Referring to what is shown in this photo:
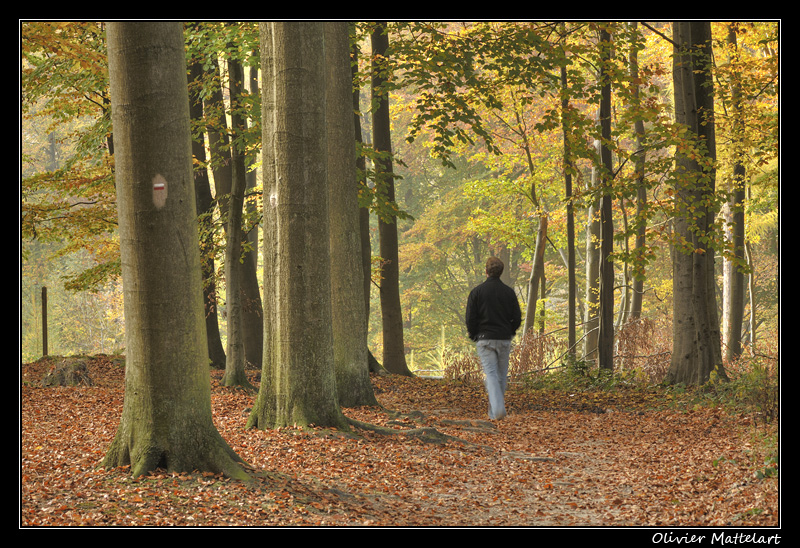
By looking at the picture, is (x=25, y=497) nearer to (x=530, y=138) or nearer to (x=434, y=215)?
(x=530, y=138)

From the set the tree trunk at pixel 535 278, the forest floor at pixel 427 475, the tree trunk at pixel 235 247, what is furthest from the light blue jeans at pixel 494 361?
the tree trunk at pixel 535 278

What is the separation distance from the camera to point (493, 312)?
861 centimetres

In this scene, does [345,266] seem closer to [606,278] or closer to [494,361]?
[494,361]

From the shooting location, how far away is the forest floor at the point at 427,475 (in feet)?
14.8

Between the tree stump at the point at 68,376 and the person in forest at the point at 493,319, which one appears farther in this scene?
the tree stump at the point at 68,376

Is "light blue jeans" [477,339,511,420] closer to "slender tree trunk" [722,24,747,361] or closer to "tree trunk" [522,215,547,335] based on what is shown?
"slender tree trunk" [722,24,747,361]

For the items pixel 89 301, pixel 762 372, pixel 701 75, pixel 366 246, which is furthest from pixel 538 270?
pixel 89 301

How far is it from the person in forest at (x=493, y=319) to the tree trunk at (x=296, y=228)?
238 centimetres

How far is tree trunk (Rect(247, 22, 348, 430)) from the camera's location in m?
6.80

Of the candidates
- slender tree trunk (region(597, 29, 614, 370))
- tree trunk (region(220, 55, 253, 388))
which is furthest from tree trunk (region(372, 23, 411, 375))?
slender tree trunk (region(597, 29, 614, 370))

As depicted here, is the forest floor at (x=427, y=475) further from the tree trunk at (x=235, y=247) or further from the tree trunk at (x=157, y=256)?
the tree trunk at (x=235, y=247)

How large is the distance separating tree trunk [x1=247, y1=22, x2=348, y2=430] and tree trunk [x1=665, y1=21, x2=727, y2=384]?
6.04 m

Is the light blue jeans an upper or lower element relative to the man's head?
lower

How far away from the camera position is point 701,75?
37.3 ft
